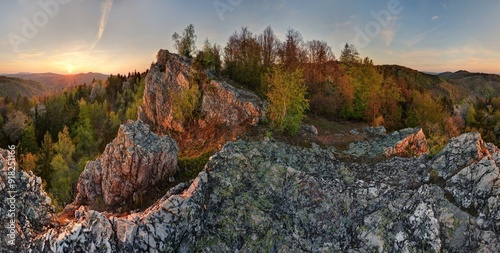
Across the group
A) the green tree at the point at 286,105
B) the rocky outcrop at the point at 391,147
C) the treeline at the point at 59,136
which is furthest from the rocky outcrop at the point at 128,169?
the treeline at the point at 59,136

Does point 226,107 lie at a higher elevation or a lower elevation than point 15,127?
higher

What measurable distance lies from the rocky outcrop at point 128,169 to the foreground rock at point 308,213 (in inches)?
141

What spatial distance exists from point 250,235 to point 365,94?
4137cm

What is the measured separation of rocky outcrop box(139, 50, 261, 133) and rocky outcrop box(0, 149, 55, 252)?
1923 centimetres

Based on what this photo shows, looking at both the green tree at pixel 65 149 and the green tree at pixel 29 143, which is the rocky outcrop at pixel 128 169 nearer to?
the green tree at pixel 65 149

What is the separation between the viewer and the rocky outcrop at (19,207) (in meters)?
16.5

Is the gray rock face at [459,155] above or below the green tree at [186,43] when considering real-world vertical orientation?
below

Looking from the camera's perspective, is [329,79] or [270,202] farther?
[329,79]

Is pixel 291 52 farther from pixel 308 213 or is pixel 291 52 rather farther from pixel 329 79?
pixel 308 213

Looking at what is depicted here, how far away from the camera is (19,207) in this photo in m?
17.8

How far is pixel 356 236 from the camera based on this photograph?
19.2 metres

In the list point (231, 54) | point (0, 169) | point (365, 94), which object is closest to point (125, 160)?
point (0, 169)

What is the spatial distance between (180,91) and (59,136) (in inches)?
1722

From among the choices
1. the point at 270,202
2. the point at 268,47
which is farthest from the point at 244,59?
the point at 270,202
